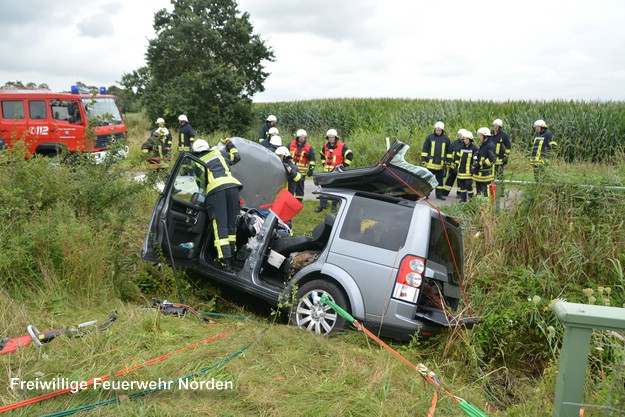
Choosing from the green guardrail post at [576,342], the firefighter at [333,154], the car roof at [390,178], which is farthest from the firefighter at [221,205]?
the firefighter at [333,154]

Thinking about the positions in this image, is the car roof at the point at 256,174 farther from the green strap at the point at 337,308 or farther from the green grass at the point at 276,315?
the green strap at the point at 337,308

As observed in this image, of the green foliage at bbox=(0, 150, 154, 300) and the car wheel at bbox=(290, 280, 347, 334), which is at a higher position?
the green foliage at bbox=(0, 150, 154, 300)

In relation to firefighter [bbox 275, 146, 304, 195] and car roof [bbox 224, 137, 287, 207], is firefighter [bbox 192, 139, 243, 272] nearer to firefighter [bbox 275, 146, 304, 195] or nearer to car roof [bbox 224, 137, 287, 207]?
car roof [bbox 224, 137, 287, 207]

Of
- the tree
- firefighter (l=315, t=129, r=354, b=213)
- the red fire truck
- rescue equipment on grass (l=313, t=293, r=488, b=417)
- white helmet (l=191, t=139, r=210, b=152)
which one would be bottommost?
rescue equipment on grass (l=313, t=293, r=488, b=417)

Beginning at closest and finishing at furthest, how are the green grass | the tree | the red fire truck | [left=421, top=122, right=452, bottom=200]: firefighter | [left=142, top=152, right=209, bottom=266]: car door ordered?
the green grass < [left=142, top=152, right=209, bottom=266]: car door < [left=421, top=122, right=452, bottom=200]: firefighter < the red fire truck < the tree

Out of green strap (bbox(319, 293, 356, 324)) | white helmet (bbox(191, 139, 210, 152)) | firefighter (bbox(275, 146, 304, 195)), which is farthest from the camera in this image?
firefighter (bbox(275, 146, 304, 195))

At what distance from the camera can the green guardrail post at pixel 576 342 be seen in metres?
2.34

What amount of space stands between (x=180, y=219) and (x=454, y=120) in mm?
18093

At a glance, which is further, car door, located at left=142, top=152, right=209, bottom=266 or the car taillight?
car door, located at left=142, top=152, right=209, bottom=266

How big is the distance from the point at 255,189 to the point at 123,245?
193 centimetres

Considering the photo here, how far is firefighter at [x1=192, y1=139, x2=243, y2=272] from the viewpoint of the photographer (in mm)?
5613

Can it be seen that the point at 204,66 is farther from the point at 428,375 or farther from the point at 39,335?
the point at 428,375

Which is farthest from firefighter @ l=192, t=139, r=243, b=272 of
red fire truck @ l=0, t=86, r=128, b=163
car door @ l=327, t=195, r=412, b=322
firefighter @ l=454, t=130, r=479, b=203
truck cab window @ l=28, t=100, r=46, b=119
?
truck cab window @ l=28, t=100, r=46, b=119

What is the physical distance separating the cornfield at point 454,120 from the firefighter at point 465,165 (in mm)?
3074
